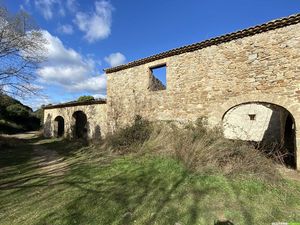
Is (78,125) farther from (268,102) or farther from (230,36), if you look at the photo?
(268,102)

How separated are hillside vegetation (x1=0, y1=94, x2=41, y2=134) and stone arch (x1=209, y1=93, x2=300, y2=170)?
22.7 metres

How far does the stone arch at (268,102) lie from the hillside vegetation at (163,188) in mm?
909

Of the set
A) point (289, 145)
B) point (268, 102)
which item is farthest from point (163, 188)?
point (289, 145)

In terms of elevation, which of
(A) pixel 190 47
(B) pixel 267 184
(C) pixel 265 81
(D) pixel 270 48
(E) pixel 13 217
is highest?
(A) pixel 190 47

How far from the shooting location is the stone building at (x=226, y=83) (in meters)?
6.61

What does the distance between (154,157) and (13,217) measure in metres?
4.04

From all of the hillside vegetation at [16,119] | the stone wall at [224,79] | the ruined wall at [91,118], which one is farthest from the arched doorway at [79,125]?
the hillside vegetation at [16,119]

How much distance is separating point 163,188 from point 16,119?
91.2 feet

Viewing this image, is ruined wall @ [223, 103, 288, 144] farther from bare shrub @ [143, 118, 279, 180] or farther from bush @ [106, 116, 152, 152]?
bush @ [106, 116, 152, 152]

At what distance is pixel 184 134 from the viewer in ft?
25.6

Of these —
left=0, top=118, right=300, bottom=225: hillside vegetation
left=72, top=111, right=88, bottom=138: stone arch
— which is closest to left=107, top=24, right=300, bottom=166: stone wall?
left=0, top=118, right=300, bottom=225: hillside vegetation

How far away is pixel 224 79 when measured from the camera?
781cm

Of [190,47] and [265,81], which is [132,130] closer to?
[190,47]

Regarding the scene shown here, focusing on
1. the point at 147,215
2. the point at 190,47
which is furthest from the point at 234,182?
the point at 190,47
